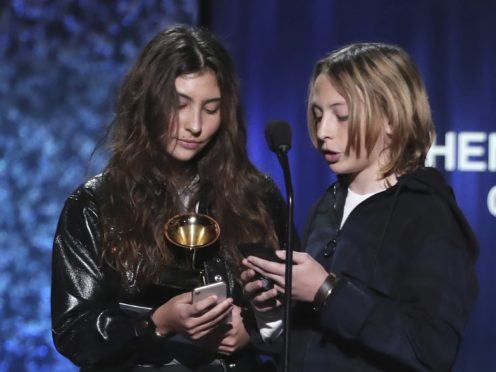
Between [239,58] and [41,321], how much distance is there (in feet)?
5.52

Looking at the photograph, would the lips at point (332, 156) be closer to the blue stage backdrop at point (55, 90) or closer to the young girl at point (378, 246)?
the young girl at point (378, 246)

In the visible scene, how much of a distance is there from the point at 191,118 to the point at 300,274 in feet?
2.16

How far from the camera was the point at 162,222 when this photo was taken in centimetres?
204

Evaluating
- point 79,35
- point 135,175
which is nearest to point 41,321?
point 79,35

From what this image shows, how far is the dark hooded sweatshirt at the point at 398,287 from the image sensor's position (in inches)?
58.6

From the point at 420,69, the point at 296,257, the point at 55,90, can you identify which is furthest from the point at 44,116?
the point at 296,257

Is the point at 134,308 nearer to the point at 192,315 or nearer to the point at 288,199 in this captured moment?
the point at 192,315

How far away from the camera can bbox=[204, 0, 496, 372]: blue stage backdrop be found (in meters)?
3.70

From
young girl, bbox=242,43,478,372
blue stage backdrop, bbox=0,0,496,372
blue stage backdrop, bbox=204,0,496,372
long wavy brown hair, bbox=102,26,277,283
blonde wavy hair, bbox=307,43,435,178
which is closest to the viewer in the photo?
young girl, bbox=242,43,478,372

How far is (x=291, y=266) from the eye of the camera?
1.45 metres

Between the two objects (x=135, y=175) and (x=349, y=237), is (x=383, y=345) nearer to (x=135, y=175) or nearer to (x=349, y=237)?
(x=349, y=237)

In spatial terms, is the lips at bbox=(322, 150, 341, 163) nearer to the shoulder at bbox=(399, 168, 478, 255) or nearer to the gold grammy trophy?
the shoulder at bbox=(399, 168, 478, 255)

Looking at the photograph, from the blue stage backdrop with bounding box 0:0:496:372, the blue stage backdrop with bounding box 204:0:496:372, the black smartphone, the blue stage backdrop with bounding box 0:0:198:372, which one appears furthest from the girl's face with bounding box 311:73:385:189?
the blue stage backdrop with bounding box 0:0:198:372

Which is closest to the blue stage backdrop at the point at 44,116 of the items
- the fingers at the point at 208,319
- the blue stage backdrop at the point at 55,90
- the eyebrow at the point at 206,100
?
the blue stage backdrop at the point at 55,90
